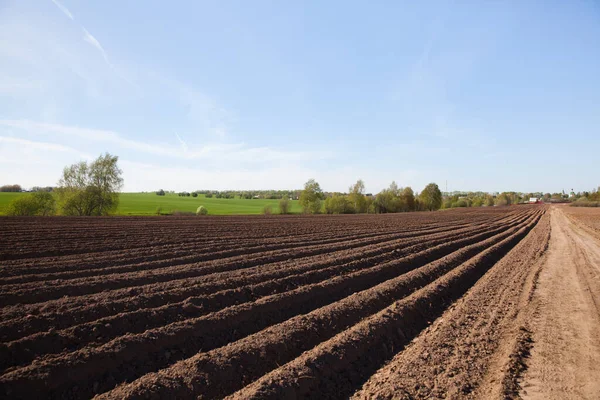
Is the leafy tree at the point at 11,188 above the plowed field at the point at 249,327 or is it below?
above

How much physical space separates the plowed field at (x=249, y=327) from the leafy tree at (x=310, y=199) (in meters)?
60.4

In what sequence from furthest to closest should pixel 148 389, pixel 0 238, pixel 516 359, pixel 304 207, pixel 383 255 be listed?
pixel 304 207
pixel 0 238
pixel 383 255
pixel 516 359
pixel 148 389

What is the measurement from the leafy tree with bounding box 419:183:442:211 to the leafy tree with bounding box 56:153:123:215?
79.2 m

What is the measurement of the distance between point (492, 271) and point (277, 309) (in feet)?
31.3

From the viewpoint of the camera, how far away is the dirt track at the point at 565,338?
482 centimetres

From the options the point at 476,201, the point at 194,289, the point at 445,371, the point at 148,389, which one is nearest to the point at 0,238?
the point at 194,289

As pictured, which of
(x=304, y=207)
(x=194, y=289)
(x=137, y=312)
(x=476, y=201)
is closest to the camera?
(x=137, y=312)

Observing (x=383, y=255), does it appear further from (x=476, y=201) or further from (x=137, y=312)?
(x=476, y=201)

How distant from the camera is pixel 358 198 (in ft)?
260

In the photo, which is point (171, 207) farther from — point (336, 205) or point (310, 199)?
point (336, 205)

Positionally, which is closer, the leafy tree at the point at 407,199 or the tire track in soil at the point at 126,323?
the tire track in soil at the point at 126,323

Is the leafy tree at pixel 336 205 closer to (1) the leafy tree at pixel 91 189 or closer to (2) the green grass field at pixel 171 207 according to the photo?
(2) the green grass field at pixel 171 207

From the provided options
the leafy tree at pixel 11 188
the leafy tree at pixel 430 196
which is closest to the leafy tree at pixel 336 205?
the leafy tree at pixel 430 196

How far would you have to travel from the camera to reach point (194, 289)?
27.8ft
